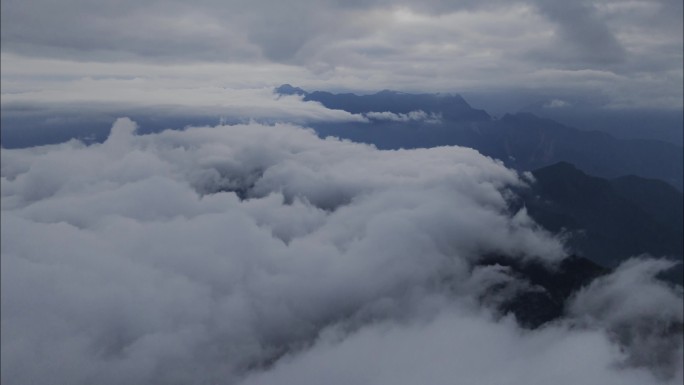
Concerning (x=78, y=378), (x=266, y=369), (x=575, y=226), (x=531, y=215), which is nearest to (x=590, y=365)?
(x=266, y=369)

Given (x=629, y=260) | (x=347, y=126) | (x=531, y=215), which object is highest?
(x=347, y=126)

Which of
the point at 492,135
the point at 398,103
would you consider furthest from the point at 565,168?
the point at 398,103

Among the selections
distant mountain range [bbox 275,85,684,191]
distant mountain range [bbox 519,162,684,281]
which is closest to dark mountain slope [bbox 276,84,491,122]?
distant mountain range [bbox 275,85,684,191]

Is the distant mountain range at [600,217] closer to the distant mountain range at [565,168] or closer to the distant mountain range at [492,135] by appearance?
the distant mountain range at [565,168]

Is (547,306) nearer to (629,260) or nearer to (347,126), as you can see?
(347,126)

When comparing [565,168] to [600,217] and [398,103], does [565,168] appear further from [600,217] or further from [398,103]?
[398,103]

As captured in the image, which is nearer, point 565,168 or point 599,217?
point 565,168

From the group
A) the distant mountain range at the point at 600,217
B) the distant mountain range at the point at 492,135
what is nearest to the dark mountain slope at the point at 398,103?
the distant mountain range at the point at 492,135

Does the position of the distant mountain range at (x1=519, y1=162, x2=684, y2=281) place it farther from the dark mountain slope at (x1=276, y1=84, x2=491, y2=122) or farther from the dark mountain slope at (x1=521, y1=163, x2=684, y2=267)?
the dark mountain slope at (x1=276, y1=84, x2=491, y2=122)
